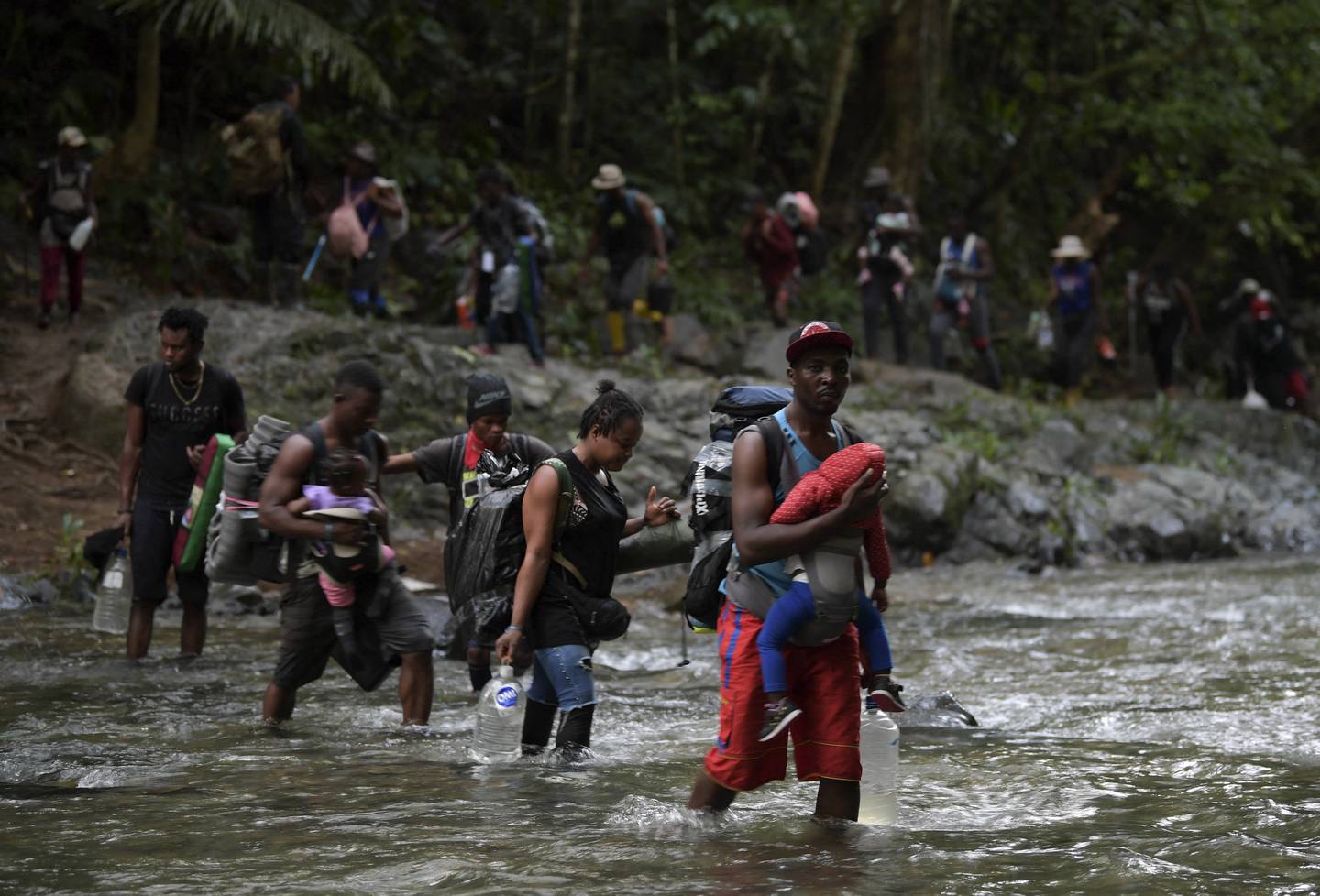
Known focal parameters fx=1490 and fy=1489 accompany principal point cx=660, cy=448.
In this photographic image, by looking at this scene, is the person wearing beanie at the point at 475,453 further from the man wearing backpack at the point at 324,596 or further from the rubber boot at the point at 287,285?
the rubber boot at the point at 287,285

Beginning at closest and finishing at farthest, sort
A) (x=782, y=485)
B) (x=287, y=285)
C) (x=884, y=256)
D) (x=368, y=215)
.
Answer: (x=782, y=485) < (x=368, y=215) < (x=287, y=285) < (x=884, y=256)

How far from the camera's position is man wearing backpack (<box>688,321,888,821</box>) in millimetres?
4934

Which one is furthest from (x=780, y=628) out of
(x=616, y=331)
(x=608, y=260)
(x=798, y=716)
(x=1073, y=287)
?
(x=1073, y=287)

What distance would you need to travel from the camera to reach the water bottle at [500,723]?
21.7ft

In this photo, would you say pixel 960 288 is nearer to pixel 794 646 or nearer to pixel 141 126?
pixel 141 126

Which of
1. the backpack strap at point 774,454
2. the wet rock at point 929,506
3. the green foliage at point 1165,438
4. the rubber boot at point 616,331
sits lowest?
the wet rock at point 929,506

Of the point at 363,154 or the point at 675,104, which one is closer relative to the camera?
the point at 363,154

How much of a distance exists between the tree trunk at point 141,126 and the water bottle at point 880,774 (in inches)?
630

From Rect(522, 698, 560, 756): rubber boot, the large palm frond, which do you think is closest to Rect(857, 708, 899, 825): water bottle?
Rect(522, 698, 560, 756): rubber boot

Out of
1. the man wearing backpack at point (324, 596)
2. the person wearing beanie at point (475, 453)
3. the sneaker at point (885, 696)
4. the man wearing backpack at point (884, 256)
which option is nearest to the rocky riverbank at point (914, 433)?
the man wearing backpack at point (884, 256)

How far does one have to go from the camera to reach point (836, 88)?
2361 cm

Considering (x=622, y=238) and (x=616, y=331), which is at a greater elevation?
(x=622, y=238)

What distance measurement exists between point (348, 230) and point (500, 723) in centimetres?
1054

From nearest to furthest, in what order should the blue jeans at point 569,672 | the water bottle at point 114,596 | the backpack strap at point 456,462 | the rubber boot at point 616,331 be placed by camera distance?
the blue jeans at point 569,672 → the backpack strap at point 456,462 → the water bottle at point 114,596 → the rubber boot at point 616,331
